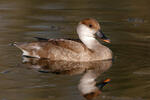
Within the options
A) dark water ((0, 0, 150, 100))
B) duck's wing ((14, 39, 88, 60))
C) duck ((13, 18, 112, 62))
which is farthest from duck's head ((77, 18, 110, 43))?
dark water ((0, 0, 150, 100))

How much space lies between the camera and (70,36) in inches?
437

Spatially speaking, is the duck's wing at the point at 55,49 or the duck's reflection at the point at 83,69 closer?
the duck's reflection at the point at 83,69

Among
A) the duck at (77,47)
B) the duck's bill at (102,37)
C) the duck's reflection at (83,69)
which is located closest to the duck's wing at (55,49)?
the duck at (77,47)

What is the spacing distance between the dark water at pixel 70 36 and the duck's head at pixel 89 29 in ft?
2.11

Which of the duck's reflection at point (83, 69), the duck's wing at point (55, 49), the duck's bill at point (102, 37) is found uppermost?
the duck's bill at point (102, 37)

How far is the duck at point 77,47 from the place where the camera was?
902cm

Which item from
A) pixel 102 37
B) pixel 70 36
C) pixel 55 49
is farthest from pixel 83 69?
pixel 70 36

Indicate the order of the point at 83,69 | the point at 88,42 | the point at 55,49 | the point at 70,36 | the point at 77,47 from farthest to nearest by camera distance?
1. the point at 70,36
2. the point at 88,42
3. the point at 55,49
4. the point at 77,47
5. the point at 83,69

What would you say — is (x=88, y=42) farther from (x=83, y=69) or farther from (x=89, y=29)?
(x=83, y=69)

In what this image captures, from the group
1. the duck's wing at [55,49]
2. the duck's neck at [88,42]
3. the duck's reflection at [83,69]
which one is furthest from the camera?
the duck's neck at [88,42]

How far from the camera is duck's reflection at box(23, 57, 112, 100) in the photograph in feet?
23.1

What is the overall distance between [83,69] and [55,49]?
1.10 metres

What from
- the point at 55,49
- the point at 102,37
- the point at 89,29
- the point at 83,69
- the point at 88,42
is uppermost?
the point at 89,29

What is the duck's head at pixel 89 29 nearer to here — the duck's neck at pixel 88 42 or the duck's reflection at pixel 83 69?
the duck's neck at pixel 88 42
